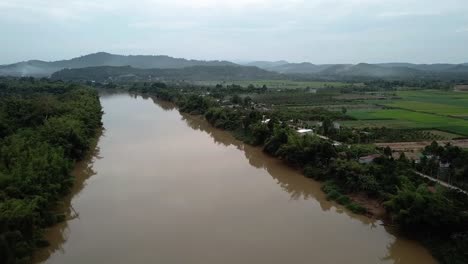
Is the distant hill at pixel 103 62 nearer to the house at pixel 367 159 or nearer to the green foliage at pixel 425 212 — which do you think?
the house at pixel 367 159

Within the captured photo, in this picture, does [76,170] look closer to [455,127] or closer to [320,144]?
[320,144]

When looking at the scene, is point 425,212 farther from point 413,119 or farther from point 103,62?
point 103,62

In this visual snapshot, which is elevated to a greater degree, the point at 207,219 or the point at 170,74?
the point at 170,74

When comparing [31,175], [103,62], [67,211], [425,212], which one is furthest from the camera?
[103,62]

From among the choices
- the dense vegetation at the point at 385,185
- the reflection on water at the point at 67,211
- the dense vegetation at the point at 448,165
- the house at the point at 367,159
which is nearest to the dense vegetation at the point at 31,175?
the reflection on water at the point at 67,211

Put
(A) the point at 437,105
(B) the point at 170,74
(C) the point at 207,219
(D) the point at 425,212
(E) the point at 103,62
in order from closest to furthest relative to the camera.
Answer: (D) the point at 425,212 → (C) the point at 207,219 → (A) the point at 437,105 → (B) the point at 170,74 → (E) the point at 103,62

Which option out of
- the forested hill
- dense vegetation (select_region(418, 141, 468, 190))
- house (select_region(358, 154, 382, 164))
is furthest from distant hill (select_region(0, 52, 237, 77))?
dense vegetation (select_region(418, 141, 468, 190))

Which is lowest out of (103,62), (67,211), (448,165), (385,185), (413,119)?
(67,211)

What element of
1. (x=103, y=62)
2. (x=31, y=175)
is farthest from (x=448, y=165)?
(x=103, y=62)
